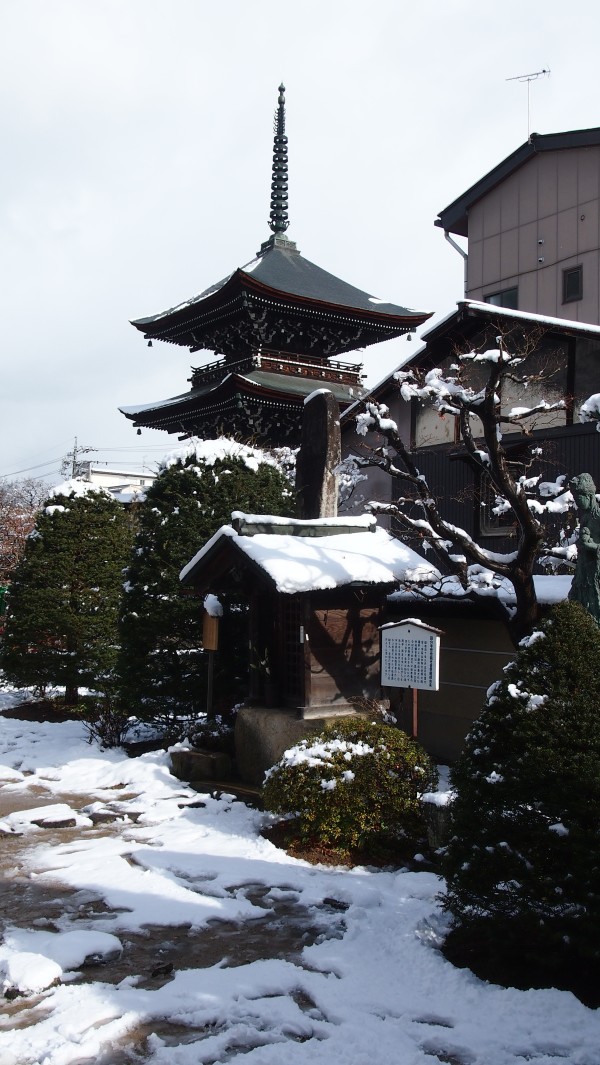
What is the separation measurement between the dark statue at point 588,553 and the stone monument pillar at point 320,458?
5022mm

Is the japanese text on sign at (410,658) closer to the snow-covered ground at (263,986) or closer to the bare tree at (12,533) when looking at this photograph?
the snow-covered ground at (263,986)

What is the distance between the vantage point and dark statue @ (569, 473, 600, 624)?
311 inches

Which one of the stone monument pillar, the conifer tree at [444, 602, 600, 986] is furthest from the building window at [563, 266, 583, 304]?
the conifer tree at [444, 602, 600, 986]

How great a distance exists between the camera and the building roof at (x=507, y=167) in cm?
2275

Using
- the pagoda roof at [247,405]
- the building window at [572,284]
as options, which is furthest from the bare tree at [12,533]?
the building window at [572,284]

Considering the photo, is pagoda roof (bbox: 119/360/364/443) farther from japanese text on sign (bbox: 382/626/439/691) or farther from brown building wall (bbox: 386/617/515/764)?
japanese text on sign (bbox: 382/626/439/691)

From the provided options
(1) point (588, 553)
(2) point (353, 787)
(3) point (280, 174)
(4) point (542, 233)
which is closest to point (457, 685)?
(2) point (353, 787)

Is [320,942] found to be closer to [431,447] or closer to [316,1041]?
[316,1041]

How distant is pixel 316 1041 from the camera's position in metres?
4.85

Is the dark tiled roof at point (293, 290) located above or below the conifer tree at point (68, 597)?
above

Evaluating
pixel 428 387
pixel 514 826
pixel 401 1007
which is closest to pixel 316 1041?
pixel 401 1007

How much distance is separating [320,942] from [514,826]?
6.22 ft

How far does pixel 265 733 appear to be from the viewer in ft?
35.5

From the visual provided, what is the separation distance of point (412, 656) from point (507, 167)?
20.1 meters
